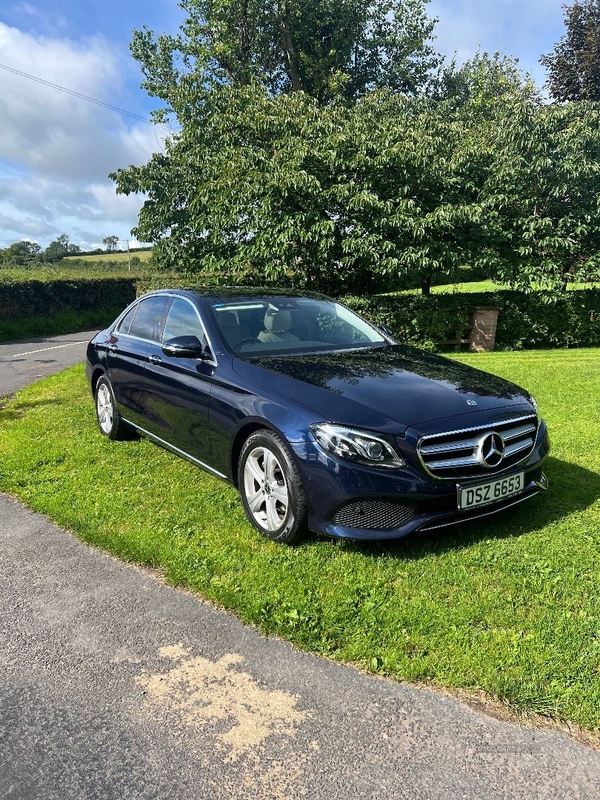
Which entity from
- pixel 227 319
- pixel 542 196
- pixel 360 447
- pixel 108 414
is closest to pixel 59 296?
pixel 542 196

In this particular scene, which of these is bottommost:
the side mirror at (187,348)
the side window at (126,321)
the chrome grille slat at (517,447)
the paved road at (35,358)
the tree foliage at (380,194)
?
the paved road at (35,358)

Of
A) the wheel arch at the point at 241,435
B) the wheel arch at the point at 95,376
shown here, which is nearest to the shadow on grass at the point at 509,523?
the wheel arch at the point at 241,435

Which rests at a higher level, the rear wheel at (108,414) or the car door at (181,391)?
the car door at (181,391)

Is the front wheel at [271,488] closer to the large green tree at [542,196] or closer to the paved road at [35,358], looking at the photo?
the paved road at [35,358]

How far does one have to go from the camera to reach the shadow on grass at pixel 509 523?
3689mm

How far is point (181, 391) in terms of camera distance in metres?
4.67

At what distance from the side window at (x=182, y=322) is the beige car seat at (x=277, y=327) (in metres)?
0.49

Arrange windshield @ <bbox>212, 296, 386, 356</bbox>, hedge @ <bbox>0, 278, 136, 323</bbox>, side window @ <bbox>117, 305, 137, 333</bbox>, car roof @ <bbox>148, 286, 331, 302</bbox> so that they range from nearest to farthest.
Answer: windshield @ <bbox>212, 296, 386, 356</bbox> → car roof @ <bbox>148, 286, 331, 302</bbox> → side window @ <bbox>117, 305, 137, 333</bbox> → hedge @ <bbox>0, 278, 136, 323</bbox>

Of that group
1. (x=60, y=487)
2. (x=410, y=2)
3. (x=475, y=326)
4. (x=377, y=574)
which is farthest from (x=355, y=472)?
(x=410, y=2)

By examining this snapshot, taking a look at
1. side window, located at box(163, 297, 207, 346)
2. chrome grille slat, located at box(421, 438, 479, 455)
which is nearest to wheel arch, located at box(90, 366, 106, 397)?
side window, located at box(163, 297, 207, 346)

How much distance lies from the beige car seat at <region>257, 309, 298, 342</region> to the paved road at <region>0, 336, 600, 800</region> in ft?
7.24

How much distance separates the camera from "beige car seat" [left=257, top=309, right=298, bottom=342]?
15.5 ft

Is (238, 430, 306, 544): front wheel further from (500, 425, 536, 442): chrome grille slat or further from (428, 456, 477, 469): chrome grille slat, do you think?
(500, 425, 536, 442): chrome grille slat

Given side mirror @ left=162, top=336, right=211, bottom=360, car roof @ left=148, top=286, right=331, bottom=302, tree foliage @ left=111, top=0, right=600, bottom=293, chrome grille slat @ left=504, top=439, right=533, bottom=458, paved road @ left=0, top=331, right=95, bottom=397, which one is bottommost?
paved road @ left=0, top=331, right=95, bottom=397
